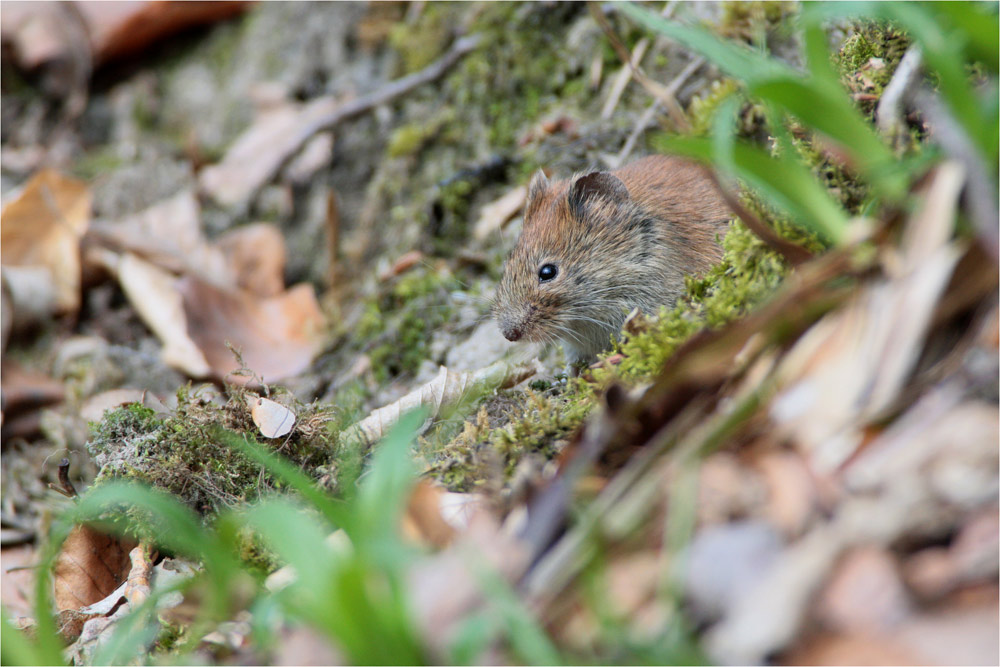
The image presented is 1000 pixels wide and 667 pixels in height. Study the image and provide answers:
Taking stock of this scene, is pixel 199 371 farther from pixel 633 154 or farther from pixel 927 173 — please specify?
pixel 927 173

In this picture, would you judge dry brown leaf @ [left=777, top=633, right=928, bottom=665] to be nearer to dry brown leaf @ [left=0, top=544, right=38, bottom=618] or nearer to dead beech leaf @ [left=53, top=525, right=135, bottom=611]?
dead beech leaf @ [left=53, top=525, right=135, bottom=611]

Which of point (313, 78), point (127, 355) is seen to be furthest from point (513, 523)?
point (313, 78)

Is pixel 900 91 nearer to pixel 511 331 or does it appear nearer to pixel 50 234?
pixel 511 331

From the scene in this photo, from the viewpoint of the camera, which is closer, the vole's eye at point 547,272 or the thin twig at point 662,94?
the vole's eye at point 547,272

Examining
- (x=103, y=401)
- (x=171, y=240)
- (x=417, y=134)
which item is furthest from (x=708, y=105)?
(x=171, y=240)

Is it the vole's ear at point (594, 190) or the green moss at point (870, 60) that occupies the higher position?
the green moss at point (870, 60)

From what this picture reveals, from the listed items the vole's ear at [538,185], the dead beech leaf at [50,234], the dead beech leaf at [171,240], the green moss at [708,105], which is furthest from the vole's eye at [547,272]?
the dead beech leaf at [50,234]

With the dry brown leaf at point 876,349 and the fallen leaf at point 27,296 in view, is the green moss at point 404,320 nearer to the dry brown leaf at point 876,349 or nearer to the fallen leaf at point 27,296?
the fallen leaf at point 27,296
